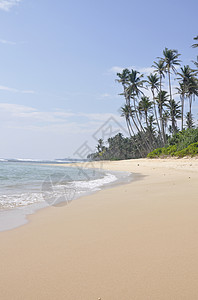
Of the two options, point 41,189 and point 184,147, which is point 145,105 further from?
point 41,189

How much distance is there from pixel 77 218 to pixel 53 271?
6.64ft

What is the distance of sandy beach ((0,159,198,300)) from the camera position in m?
1.75

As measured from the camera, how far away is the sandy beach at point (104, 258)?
1.75 meters

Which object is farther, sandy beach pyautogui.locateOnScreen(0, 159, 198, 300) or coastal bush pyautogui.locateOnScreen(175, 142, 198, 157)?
coastal bush pyautogui.locateOnScreen(175, 142, 198, 157)

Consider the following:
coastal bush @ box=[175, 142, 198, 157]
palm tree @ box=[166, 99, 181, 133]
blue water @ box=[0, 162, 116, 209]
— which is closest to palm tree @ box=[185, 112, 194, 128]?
palm tree @ box=[166, 99, 181, 133]

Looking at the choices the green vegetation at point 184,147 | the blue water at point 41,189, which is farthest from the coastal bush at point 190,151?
the blue water at point 41,189

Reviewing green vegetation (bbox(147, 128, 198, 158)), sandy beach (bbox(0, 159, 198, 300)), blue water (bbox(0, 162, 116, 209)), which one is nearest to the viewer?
sandy beach (bbox(0, 159, 198, 300))

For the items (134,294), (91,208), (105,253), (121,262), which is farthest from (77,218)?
(134,294)

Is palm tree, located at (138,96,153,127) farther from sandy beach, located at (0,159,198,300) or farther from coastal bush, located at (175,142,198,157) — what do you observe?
sandy beach, located at (0,159,198,300)

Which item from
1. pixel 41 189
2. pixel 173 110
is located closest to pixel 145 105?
pixel 173 110

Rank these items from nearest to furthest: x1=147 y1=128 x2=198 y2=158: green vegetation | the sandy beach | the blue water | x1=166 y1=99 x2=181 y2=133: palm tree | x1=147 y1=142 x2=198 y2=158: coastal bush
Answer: the sandy beach < the blue water < x1=147 y1=142 x2=198 y2=158: coastal bush < x1=147 y1=128 x2=198 y2=158: green vegetation < x1=166 y1=99 x2=181 y2=133: palm tree

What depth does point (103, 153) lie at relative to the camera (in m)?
83.4

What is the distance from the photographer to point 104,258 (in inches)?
90.2

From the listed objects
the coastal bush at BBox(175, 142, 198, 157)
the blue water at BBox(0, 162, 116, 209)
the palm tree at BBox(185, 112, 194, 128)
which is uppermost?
the palm tree at BBox(185, 112, 194, 128)
